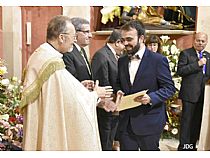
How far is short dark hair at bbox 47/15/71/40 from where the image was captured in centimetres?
222

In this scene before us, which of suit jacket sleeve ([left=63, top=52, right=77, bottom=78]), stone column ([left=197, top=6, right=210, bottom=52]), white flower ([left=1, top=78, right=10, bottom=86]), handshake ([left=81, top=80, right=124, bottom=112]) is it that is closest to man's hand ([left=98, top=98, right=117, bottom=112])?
handshake ([left=81, top=80, right=124, bottom=112])

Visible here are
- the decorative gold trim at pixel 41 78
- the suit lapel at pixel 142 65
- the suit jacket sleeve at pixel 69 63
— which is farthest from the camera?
the suit lapel at pixel 142 65

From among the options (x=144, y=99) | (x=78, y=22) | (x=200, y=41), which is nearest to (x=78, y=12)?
(x=78, y=22)

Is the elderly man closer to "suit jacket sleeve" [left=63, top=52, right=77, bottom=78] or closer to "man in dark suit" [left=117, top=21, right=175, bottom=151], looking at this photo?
"suit jacket sleeve" [left=63, top=52, right=77, bottom=78]

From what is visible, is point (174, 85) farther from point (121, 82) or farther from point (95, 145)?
point (95, 145)

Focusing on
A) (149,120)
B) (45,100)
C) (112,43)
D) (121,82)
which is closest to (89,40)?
(112,43)

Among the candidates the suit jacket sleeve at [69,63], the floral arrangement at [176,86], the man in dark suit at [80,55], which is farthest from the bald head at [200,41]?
the suit jacket sleeve at [69,63]

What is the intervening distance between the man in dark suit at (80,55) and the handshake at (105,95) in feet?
0.15

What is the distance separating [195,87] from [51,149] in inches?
38.5

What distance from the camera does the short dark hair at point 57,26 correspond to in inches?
87.4

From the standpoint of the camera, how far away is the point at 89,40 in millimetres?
2359

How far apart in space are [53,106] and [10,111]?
377mm

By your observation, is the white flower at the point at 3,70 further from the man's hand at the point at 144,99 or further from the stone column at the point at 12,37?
the man's hand at the point at 144,99

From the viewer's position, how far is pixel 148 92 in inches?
94.0
